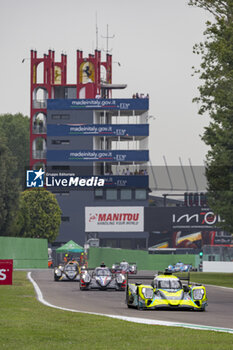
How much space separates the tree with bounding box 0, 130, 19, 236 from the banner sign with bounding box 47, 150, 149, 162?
32558 mm

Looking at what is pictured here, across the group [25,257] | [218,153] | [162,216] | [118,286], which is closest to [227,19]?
[218,153]

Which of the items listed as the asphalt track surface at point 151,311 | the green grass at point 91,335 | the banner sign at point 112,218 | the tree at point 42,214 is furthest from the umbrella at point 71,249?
the green grass at point 91,335

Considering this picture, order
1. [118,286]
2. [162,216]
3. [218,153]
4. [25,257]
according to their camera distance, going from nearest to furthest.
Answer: [118,286] → [218,153] → [25,257] → [162,216]

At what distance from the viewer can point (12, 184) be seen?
95.2 m

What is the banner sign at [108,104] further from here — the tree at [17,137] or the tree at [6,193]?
the tree at [6,193]

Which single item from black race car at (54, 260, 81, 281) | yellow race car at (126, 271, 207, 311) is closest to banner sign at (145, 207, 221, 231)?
black race car at (54, 260, 81, 281)

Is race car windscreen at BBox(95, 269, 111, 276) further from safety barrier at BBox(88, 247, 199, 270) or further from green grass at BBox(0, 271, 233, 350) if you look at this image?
safety barrier at BBox(88, 247, 199, 270)

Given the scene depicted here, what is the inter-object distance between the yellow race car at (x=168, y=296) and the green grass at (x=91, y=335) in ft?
12.5

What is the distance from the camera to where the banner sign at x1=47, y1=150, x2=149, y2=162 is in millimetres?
126875

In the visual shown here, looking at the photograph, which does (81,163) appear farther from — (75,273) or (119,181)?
(75,273)

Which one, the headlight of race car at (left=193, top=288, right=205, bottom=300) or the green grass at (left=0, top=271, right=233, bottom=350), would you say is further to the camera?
the headlight of race car at (left=193, top=288, right=205, bottom=300)

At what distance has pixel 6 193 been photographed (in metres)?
94.2

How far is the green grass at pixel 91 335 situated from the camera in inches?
556

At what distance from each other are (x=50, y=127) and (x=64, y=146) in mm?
3502
